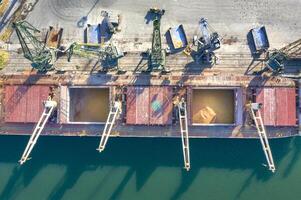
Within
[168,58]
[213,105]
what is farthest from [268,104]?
[168,58]

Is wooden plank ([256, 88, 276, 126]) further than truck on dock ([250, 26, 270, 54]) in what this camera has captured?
No

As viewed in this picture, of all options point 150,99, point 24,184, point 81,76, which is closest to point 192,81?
point 150,99

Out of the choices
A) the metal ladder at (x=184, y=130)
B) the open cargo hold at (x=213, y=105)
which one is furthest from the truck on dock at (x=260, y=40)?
the metal ladder at (x=184, y=130)

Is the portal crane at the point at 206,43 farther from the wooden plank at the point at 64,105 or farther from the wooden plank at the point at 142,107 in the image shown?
the wooden plank at the point at 64,105

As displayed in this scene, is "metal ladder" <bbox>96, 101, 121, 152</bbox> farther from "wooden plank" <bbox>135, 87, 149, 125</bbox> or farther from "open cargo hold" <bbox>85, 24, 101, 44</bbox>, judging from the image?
"open cargo hold" <bbox>85, 24, 101, 44</bbox>

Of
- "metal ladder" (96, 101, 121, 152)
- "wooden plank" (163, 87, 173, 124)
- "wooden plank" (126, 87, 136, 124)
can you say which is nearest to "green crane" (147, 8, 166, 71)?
"wooden plank" (163, 87, 173, 124)

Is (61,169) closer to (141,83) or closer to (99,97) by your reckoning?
(99,97)
